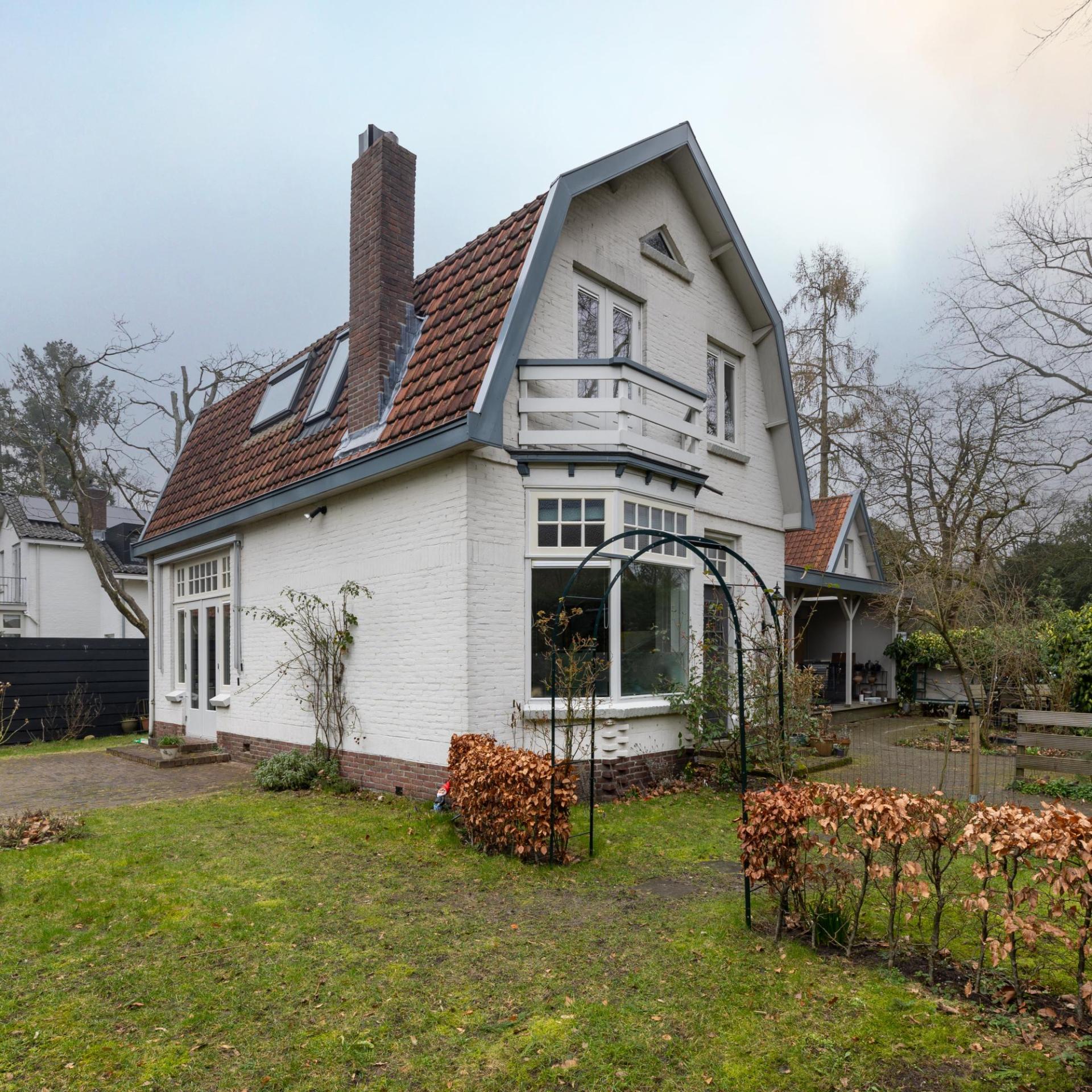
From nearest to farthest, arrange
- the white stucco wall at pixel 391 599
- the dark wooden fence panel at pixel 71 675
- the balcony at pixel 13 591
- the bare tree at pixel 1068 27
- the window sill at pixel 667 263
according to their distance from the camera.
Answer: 1. the bare tree at pixel 1068 27
2. the white stucco wall at pixel 391 599
3. the window sill at pixel 667 263
4. the dark wooden fence panel at pixel 71 675
5. the balcony at pixel 13 591

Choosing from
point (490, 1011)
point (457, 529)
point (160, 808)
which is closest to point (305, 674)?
point (160, 808)

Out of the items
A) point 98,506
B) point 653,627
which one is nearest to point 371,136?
point 653,627

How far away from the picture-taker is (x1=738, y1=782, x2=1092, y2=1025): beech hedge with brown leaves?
3.77 m

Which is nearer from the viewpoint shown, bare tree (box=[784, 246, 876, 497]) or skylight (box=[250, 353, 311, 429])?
skylight (box=[250, 353, 311, 429])

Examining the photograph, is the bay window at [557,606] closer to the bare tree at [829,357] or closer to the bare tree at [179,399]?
the bare tree at [179,399]

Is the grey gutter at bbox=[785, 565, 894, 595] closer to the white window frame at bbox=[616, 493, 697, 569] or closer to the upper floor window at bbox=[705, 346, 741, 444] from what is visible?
the upper floor window at bbox=[705, 346, 741, 444]

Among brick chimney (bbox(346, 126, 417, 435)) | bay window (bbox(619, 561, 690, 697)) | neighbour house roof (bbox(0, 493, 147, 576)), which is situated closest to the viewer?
bay window (bbox(619, 561, 690, 697))

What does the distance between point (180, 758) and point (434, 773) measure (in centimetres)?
577

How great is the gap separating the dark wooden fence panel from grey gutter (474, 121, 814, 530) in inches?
511

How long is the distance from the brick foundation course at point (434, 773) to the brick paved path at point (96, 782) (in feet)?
6.72

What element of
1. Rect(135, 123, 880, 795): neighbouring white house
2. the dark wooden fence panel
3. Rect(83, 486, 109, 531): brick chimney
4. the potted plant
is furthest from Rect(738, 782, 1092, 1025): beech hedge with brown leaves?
Rect(83, 486, 109, 531): brick chimney

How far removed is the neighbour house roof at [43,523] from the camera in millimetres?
28031

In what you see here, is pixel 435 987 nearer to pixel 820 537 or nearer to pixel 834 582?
pixel 834 582

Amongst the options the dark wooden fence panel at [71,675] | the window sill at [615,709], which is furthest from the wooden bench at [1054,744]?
the dark wooden fence panel at [71,675]
